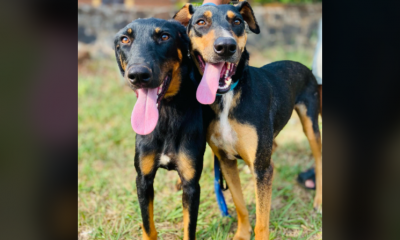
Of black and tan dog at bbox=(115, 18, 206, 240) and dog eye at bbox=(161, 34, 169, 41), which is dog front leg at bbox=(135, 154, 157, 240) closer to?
black and tan dog at bbox=(115, 18, 206, 240)

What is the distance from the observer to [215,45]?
10.0 ft

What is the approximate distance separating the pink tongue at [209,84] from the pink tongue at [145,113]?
14.9 inches

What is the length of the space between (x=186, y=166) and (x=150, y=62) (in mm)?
957

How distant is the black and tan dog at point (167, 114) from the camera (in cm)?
306

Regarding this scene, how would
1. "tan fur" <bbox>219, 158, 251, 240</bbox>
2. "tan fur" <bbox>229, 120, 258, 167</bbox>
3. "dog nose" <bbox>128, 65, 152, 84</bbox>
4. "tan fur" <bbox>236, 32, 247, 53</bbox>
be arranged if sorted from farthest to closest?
"tan fur" <bbox>219, 158, 251, 240</bbox>, "tan fur" <bbox>229, 120, 258, 167</bbox>, "tan fur" <bbox>236, 32, 247, 53</bbox>, "dog nose" <bbox>128, 65, 152, 84</bbox>

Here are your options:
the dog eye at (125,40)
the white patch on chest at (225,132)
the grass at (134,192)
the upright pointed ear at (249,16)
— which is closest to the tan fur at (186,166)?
the white patch on chest at (225,132)

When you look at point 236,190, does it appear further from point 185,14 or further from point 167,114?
point 185,14

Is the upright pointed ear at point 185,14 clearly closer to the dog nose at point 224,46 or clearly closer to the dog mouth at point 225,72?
the dog mouth at point 225,72

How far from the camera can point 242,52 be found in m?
3.44

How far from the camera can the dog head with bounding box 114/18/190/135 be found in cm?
290

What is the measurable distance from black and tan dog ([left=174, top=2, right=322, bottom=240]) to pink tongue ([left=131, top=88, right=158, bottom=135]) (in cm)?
39

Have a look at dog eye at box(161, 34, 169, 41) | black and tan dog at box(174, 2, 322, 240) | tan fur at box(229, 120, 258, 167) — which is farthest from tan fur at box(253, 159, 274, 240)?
dog eye at box(161, 34, 169, 41)
